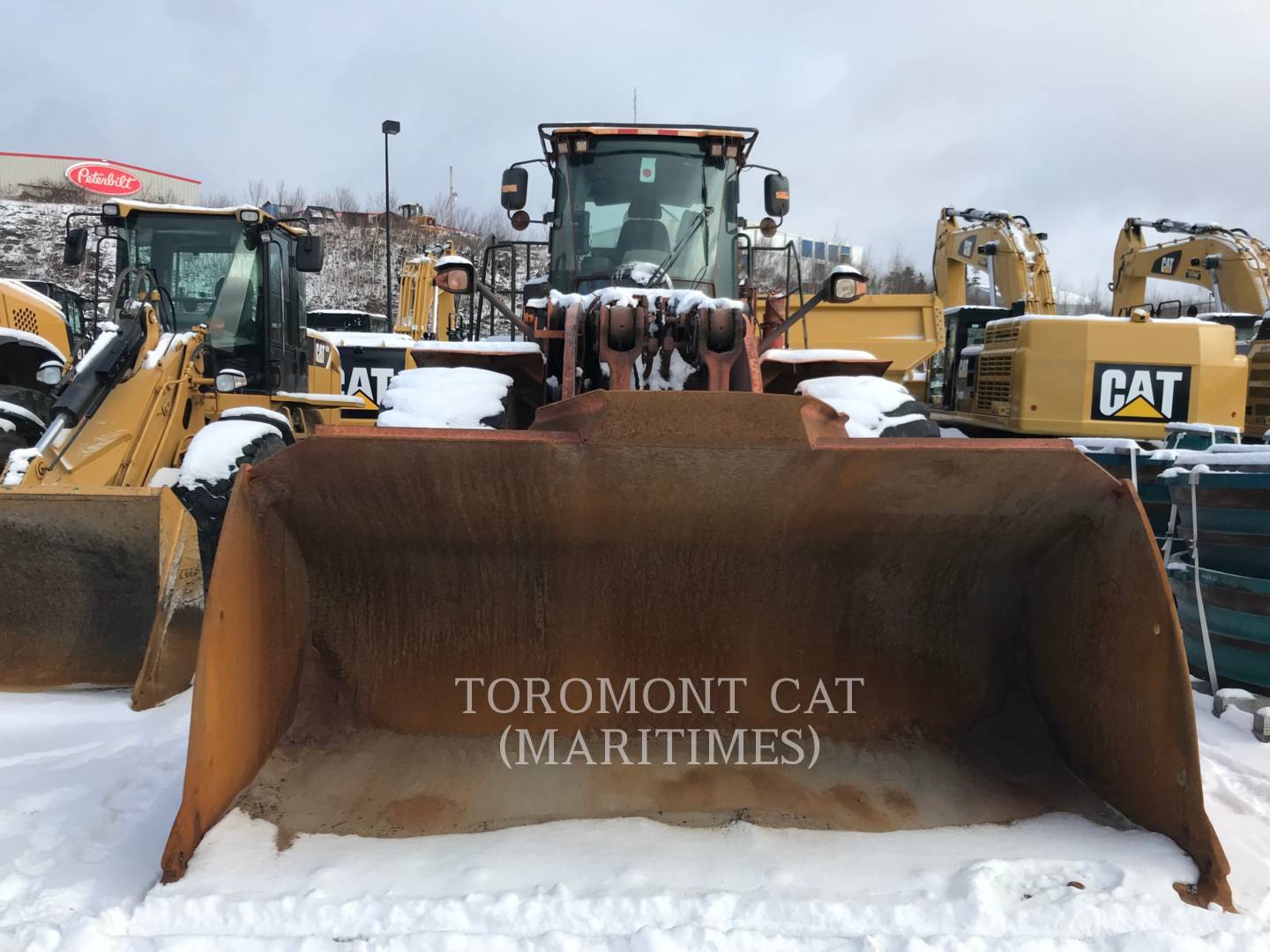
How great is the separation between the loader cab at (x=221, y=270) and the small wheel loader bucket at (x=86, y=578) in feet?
8.52

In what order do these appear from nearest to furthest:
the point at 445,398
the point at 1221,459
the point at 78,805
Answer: the point at 78,805 < the point at 445,398 < the point at 1221,459

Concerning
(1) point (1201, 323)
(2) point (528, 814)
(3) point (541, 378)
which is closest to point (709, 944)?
(2) point (528, 814)

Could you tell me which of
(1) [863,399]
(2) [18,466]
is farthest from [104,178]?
(1) [863,399]

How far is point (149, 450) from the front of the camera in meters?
5.20

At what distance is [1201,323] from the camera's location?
8.30 metres

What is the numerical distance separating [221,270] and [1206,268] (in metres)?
11.4

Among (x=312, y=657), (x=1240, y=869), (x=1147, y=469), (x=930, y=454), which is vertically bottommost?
(x=1240, y=869)

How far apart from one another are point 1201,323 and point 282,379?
26.1ft

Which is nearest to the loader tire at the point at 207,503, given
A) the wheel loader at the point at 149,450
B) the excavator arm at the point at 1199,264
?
the wheel loader at the point at 149,450

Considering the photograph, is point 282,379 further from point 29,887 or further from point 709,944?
point 709,944

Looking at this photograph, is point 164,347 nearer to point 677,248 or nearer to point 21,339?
point 21,339

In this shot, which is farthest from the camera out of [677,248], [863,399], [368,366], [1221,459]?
Answer: [368,366]

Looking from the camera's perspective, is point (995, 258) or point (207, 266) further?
point (995, 258)

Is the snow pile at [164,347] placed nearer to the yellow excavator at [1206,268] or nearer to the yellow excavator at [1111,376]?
the yellow excavator at [1111,376]
